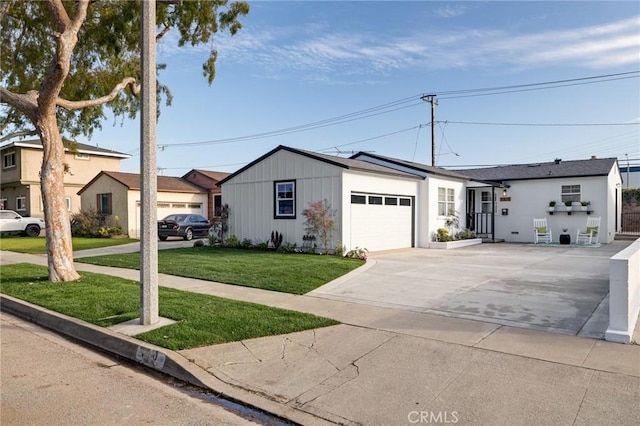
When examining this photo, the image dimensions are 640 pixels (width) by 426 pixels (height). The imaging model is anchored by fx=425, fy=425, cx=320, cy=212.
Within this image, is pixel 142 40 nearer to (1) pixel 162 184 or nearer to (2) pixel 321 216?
(2) pixel 321 216

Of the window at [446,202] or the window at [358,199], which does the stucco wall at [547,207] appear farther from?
the window at [358,199]

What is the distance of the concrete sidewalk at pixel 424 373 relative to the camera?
3.67 meters

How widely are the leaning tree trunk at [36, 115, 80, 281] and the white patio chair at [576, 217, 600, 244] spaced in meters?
20.1

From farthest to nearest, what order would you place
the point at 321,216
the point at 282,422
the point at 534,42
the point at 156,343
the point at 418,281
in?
the point at 534,42
the point at 321,216
the point at 418,281
the point at 156,343
the point at 282,422

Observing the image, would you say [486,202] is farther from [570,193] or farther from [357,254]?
[357,254]

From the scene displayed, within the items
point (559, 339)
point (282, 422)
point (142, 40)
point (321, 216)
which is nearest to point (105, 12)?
point (142, 40)

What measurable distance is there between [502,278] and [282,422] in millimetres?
7641

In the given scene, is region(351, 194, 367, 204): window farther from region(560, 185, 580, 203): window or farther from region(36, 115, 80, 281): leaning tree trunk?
region(560, 185, 580, 203): window

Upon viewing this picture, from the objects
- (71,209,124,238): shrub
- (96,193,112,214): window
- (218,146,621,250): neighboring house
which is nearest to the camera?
(218,146,621,250): neighboring house

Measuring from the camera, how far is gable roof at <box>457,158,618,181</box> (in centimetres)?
2028

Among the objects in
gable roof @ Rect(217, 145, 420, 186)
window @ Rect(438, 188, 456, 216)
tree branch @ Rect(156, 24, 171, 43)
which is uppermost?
tree branch @ Rect(156, 24, 171, 43)

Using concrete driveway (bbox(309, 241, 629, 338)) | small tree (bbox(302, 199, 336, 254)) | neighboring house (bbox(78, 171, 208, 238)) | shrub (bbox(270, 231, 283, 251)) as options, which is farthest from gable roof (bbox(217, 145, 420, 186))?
neighboring house (bbox(78, 171, 208, 238))

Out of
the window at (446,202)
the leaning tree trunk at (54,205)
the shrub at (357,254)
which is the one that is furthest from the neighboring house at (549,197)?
the leaning tree trunk at (54,205)

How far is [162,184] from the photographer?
2858 cm
